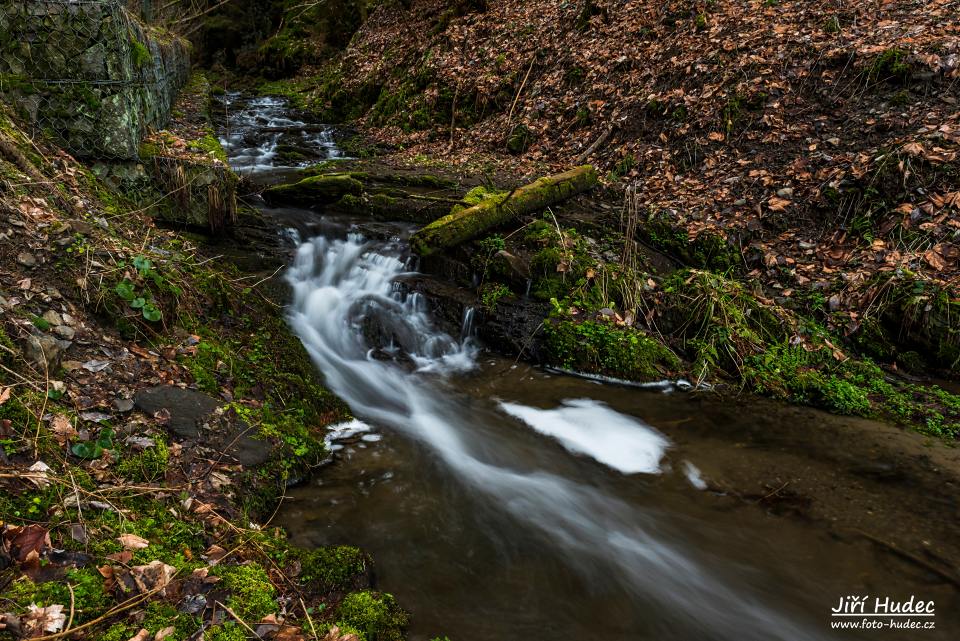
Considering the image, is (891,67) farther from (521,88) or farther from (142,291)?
(142,291)

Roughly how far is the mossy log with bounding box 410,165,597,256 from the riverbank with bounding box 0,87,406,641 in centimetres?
249

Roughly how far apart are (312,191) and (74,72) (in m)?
3.77

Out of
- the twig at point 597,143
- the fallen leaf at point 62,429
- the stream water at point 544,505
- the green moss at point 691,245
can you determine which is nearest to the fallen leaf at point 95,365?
the fallen leaf at point 62,429

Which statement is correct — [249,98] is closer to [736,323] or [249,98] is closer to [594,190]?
[594,190]

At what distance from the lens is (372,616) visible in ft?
9.07

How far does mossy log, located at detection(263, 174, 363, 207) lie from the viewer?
28.2ft

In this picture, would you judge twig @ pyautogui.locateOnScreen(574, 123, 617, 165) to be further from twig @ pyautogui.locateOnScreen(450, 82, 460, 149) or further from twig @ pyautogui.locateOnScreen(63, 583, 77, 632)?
twig @ pyautogui.locateOnScreen(63, 583, 77, 632)

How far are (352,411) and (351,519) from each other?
1668 millimetres

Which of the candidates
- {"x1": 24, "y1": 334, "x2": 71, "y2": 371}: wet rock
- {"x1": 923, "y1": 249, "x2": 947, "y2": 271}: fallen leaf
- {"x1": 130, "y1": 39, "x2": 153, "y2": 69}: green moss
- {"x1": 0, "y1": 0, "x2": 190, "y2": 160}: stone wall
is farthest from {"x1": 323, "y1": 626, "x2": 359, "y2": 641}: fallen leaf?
{"x1": 923, "y1": 249, "x2": 947, "y2": 271}: fallen leaf

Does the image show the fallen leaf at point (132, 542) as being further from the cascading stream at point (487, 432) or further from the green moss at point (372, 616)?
the cascading stream at point (487, 432)

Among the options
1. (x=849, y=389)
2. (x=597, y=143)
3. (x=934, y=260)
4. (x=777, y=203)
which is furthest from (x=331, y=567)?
(x=597, y=143)

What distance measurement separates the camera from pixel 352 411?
5.24 meters

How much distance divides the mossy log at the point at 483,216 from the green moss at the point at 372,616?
4.70 m

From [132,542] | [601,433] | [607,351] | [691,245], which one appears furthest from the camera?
[691,245]
